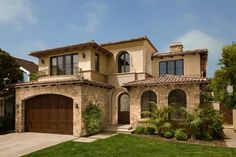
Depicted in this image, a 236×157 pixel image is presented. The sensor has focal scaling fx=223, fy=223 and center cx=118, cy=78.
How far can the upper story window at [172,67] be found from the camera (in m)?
21.4

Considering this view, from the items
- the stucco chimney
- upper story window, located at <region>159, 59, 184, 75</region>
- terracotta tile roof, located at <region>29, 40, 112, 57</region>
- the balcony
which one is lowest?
the balcony

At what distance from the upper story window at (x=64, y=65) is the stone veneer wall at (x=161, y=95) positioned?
572cm

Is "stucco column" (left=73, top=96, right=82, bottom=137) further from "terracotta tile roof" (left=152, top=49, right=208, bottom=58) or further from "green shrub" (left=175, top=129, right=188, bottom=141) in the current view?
"terracotta tile roof" (left=152, top=49, right=208, bottom=58)

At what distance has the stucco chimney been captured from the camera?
2272 cm

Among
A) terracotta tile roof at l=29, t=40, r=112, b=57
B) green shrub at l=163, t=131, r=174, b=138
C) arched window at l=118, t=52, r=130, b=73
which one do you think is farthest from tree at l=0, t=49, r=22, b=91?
green shrub at l=163, t=131, r=174, b=138

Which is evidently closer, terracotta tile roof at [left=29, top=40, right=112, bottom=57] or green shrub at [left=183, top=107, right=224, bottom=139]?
green shrub at [left=183, top=107, right=224, bottom=139]

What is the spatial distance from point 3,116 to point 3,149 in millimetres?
8461

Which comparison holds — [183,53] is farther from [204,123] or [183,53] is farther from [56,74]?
[56,74]

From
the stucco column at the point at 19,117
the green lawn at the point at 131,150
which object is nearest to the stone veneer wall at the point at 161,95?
the green lawn at the point at 131,150

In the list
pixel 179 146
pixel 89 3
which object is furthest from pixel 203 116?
pixel 89 3

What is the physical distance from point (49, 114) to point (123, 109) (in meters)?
6.85

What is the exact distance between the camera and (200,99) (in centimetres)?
1652

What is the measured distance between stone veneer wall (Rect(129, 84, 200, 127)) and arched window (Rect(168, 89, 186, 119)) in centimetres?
30

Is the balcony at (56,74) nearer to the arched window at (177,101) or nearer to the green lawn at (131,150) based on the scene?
the green lawn at (131,150)
